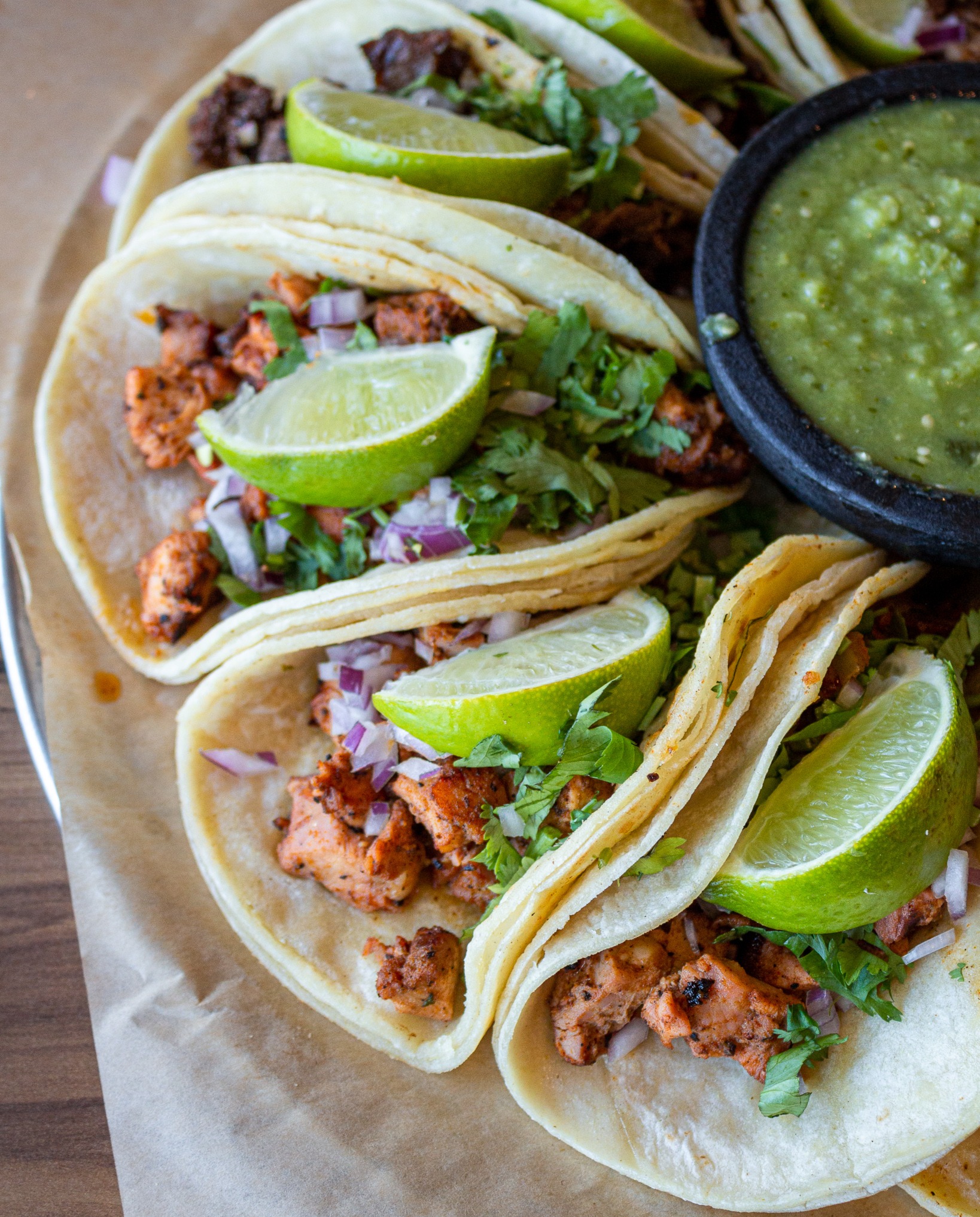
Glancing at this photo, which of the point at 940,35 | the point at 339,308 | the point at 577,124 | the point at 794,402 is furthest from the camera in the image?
the point at 940,35

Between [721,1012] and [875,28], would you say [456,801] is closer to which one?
[721,1012]

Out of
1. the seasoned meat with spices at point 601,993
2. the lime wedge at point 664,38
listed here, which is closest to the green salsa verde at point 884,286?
the lime wedge at point 664,38

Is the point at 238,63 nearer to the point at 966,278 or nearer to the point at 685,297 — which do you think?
the point at 685,297

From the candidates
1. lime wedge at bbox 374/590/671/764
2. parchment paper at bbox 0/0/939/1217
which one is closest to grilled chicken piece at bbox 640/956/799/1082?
parchment paper at bbox 0/0/939/1217

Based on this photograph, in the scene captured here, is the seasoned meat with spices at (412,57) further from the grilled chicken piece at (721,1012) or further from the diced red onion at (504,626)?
the grilled chicken piece at (721,1012)

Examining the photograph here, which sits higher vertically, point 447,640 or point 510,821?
point 447,640

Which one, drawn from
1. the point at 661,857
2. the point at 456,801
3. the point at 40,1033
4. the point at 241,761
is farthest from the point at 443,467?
the point at 40,1033

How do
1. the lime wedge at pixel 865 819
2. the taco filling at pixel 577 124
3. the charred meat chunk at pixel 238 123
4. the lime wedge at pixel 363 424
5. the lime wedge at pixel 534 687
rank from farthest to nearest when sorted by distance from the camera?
1. the charred meat chunk at pixel 238 123
2. the taco filling at pixel 577 124
3. the lime wedge at pixel 363 424
4. the lime wedge at pixel 534 687
5. the lime wedge at pixel 865 819
